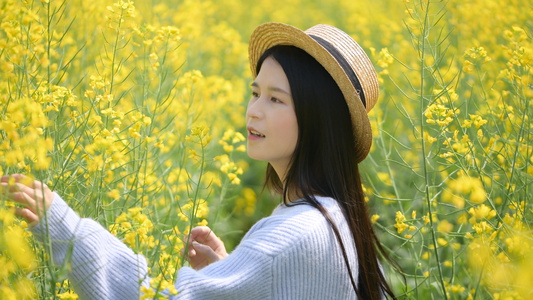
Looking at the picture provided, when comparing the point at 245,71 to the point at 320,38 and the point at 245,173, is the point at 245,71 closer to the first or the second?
the point at 245,173

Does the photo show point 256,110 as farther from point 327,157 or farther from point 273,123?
point 327,157

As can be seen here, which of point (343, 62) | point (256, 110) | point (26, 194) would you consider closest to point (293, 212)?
point (256, 110)

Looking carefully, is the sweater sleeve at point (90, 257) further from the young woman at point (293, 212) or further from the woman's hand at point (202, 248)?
the woman's hand at point (202, 248)

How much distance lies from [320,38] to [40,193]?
0.93 metres

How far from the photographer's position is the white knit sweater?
5.14ft

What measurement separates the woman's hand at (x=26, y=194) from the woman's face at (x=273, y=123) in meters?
0.62

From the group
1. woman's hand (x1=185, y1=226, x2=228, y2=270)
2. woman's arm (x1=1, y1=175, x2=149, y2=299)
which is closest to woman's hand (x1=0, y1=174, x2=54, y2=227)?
woman's arm (x1=1, y1=175, x2=149, y2=299)

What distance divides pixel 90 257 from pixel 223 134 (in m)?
2.88

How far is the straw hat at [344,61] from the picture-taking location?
6.50ft

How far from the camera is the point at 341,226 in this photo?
6.03 feet

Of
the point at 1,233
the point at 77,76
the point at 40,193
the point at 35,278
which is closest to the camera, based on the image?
the point at 1,233

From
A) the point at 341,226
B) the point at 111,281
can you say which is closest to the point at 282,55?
the point at 341,226

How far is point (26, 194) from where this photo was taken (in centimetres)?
149

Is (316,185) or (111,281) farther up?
(316,185)
